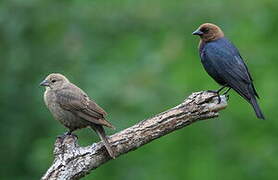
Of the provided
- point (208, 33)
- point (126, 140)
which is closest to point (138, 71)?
point (208, 33)

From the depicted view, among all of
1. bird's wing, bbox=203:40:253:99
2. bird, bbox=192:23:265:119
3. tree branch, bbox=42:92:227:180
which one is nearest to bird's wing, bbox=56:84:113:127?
tree branch, bbox=42:92:227:180

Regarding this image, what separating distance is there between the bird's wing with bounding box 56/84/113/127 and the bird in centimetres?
133

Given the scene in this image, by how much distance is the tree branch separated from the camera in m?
7.68

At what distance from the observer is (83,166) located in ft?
25.3

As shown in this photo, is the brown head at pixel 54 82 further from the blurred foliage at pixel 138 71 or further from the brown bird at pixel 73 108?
the blurred foliage at pixel 138 71

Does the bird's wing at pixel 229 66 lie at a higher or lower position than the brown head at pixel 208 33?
lower

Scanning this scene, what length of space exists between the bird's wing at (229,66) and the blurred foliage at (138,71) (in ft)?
6.21

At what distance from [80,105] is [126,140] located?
79cm

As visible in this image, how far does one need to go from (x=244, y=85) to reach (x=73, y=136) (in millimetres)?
1961

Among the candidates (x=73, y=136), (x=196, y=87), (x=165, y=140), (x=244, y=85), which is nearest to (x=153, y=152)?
(x=165, y=140)

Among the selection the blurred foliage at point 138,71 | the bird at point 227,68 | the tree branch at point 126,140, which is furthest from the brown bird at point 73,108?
the blurred foliage at point 138,71

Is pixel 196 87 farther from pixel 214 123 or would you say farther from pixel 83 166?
pixel 83 166

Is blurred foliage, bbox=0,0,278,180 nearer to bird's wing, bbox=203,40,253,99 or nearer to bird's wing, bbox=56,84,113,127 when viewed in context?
bird's wing, bbox=203,40,253,99

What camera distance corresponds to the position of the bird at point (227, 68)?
9.18 metres
